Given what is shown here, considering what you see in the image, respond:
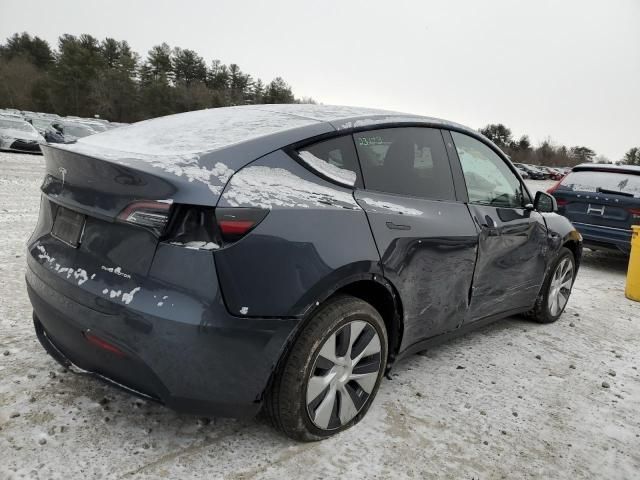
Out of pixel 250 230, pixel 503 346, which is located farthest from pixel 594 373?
pixel 250 230

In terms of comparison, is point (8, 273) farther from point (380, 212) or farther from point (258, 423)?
point (380, 212)

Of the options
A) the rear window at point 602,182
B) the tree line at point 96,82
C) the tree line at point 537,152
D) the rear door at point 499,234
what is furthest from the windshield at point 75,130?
the tree line at point 537,152

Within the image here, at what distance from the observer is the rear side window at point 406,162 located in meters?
2.62

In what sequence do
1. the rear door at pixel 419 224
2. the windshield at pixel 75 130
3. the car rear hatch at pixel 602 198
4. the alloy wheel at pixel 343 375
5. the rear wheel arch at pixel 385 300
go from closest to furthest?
the alloy wheel at pixel 343 375, the rear wheel arch at pixel 385 300, the rear door at pixel 419 224, the car rear hatch at pixel 602 198, the windshield at pixel 75 130

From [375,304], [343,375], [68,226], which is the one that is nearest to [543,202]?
[375,304]

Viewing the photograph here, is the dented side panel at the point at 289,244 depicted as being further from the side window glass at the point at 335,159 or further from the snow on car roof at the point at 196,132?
the snow on car roof at the point at 196,132

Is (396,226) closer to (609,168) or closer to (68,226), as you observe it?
(68,226)

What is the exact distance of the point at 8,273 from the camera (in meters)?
4.34

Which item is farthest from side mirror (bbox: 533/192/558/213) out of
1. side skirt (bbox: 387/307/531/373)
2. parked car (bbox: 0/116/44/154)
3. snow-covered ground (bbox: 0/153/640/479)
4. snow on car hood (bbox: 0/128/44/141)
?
snow on car hood (bbox: 0/128/44/141)

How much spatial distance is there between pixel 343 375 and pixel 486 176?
1.93 meters

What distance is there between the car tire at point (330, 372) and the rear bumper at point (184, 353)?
0.12 metres

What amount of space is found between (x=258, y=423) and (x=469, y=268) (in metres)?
1.59

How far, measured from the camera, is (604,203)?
6992 mm

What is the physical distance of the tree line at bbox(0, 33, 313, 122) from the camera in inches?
2367
